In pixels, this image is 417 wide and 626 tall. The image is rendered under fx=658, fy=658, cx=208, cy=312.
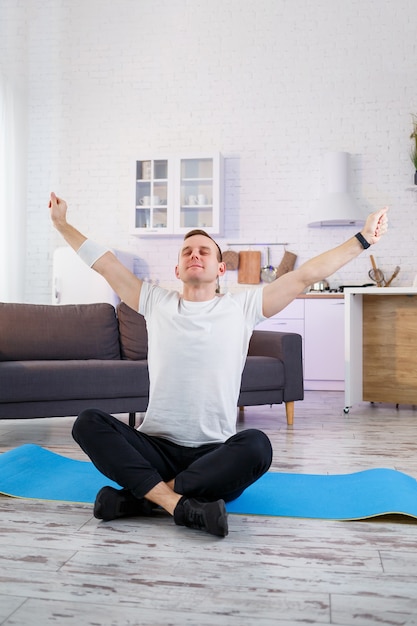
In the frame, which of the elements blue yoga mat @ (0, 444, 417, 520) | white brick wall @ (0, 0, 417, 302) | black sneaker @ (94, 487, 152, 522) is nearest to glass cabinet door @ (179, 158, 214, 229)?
white brick wall @ (0, 0, 417, 302)

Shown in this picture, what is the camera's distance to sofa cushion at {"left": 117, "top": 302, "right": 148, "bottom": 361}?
419 centimetres

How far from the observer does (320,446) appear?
331cm

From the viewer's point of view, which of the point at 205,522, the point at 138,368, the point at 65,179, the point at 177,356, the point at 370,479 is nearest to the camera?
the point at 205,522

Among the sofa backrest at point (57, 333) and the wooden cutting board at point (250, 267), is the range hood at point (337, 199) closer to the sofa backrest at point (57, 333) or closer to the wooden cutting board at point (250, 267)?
the wooden cutting board at point (250, 267)

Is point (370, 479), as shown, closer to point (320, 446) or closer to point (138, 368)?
point (320, 446)

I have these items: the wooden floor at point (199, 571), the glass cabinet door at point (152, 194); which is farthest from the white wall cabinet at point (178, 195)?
the wooden floor at point (199, 571)

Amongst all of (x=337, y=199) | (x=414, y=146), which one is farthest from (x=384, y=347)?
(x=414, y=146)

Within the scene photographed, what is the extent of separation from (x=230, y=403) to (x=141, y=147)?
5147 millimetres

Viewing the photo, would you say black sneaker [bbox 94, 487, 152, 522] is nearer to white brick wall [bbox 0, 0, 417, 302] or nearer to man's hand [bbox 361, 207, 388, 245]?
man's hand [bbox 361, 207, 388, 245]

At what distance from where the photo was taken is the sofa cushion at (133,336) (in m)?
4.19

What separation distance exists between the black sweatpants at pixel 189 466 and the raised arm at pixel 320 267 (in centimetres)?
46

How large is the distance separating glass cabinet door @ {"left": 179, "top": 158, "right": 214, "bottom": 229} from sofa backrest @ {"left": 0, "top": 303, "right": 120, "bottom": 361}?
235 centimetres

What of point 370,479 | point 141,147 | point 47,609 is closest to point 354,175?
point 141,147

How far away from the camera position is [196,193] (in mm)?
6402
